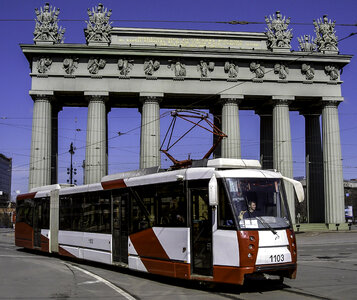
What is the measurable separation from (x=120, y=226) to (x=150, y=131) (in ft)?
83.2

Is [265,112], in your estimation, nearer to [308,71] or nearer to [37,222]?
[308,71]

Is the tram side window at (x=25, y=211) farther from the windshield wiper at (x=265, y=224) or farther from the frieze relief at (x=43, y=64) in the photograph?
the frieze relief at (x=43, y=64)

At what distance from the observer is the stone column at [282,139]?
135 feet

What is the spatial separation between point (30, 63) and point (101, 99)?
733 cm

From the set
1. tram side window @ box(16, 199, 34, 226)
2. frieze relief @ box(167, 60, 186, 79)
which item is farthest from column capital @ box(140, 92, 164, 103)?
tram side window @ box(16, 199, 34, 226)

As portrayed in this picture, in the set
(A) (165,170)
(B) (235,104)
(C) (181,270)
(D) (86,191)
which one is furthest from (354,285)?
(B) (235,104)

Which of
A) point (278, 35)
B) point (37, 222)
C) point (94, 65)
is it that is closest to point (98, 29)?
point (94, 65)

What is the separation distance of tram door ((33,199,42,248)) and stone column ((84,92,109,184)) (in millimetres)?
15971

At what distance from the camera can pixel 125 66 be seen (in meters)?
40.8

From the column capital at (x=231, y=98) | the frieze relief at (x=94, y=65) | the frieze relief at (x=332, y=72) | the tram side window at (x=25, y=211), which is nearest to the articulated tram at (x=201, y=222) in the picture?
the tram side window at (x=25, y=211)

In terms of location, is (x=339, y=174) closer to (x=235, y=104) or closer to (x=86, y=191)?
(x=235, y=104)

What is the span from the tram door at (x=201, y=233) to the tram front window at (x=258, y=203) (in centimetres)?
78

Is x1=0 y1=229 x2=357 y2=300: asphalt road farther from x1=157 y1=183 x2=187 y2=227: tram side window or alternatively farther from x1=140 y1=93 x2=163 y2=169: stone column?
x1=140 y1=93 x2=163 y2=169: stone column

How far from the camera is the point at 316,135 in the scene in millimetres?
46250
